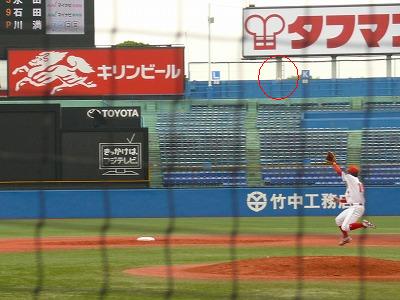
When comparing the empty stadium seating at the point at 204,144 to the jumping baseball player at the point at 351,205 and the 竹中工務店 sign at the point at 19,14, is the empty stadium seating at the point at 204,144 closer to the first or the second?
the 竹中工務店 sign at the point at 19,14

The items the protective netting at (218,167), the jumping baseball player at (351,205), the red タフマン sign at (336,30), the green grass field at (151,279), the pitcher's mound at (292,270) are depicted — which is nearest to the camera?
the green grass field at (151,279)

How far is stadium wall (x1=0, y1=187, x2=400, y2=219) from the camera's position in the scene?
64.5 ft

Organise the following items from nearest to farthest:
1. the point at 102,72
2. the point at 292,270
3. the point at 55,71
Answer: the point at 292,270
the point at 55,71
the point at 102,72

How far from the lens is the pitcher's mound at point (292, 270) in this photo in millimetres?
8898

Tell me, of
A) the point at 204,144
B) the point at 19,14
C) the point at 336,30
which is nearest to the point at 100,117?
the point at 204,144

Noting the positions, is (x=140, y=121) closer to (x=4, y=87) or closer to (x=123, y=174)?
(x=123, y=174)

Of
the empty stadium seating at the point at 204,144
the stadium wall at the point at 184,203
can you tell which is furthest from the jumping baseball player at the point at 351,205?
the stadium wall at the point at 184,203

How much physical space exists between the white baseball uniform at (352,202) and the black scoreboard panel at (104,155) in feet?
22.8

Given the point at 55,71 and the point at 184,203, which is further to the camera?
the point at 184,203

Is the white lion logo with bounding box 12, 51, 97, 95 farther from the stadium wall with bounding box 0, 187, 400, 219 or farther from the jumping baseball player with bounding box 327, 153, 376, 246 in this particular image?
the jumping baseball player with bounding box 327, 153, 376, 246

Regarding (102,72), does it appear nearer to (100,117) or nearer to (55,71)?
(100,117)

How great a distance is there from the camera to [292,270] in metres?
9.41

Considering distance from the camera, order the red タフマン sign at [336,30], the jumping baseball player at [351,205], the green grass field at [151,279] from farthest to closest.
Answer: the red タフマン sign at [336,30]
the jumping baseball player at [351,205]
the green grass field at [151,279]

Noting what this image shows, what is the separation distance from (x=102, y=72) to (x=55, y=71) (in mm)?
2637
